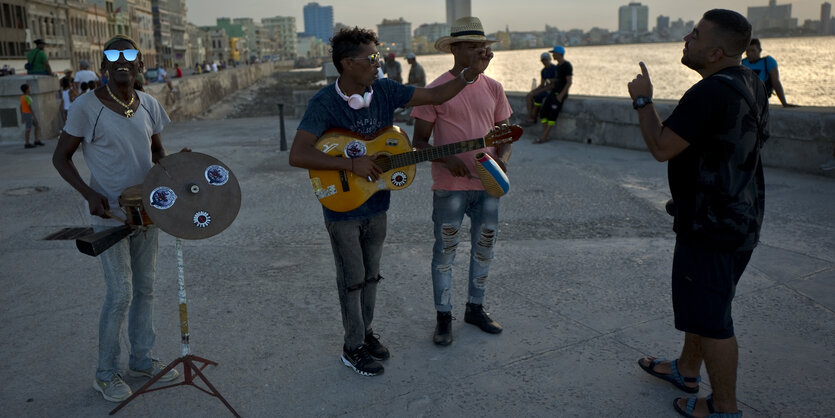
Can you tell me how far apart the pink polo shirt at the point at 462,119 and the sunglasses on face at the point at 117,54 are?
5.36 ft

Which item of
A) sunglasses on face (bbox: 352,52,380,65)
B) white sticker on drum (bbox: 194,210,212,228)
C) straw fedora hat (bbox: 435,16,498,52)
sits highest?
straw fedora hat (bbox: 435,16,498,52)

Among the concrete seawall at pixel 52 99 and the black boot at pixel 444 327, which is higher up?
the concrete seawall at pixel 52 99

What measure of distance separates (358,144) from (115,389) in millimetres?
1880

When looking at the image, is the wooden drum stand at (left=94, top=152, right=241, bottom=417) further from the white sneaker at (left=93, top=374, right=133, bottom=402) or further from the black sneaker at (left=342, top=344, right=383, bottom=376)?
the black sneaker at (left=342, top=344, right=383, bottom=376)

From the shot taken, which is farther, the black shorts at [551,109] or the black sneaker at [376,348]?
the black shorts at [551,109]

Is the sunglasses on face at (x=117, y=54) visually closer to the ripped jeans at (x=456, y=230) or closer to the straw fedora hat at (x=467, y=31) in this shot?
the straw fedora hat at (x=467, y=31)

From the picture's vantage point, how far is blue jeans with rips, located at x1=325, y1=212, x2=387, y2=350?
371 cm

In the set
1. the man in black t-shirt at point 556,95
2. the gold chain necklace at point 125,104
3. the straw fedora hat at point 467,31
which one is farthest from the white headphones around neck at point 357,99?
the man in black t-shirt at point 556,95

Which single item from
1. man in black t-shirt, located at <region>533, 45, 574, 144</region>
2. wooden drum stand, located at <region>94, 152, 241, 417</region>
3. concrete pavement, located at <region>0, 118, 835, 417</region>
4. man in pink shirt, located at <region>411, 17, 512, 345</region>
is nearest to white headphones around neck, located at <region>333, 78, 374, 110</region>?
man in pink shirt, located at <region>411, 17, 512, 345</region>

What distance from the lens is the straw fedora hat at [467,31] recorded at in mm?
3844

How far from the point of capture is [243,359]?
4.03 m

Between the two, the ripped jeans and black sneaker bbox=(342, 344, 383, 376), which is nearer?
black sneaker bbox=(342, 344, 383, 376)

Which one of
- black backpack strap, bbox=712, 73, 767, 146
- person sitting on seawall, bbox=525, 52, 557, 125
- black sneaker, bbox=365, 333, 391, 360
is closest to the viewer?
black backpack strap, bbox=712, 73, 767, 146

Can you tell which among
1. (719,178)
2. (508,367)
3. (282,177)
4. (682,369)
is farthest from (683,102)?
(282,177)
